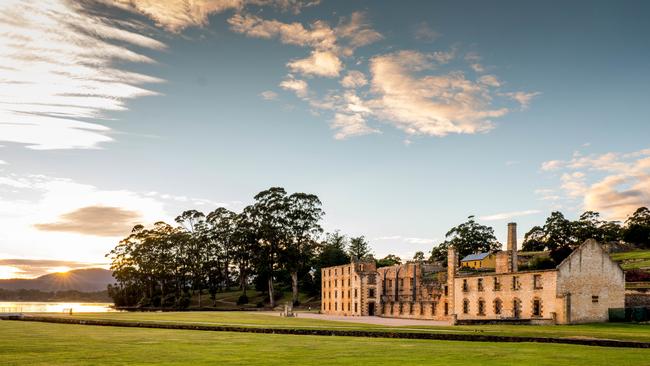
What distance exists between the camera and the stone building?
51.0 metres

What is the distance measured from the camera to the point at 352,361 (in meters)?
19.1

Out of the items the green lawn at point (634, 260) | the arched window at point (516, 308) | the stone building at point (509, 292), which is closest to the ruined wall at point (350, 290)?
the stone building at point (509, 292)

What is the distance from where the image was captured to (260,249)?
4119 inches

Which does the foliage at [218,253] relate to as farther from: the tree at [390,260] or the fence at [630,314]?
the fence at [630,314]

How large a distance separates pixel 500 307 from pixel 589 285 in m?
8.52

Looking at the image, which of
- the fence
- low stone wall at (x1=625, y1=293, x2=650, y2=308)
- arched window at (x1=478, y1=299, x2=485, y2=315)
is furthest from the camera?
arched window at (x1=478, y1=299, x2=485, y2=315)

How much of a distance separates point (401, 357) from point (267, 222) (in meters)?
83.6

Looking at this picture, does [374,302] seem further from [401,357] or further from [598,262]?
[401,357]

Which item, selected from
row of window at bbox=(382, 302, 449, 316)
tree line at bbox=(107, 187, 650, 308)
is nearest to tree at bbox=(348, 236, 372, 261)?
tree line at bbox=(107, 187, 650, 308)

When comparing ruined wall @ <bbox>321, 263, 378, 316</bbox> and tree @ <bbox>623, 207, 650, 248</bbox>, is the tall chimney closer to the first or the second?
ruined wall @ <bbox>321, 263, 378, 316</bbox>

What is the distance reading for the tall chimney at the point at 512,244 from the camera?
203 ft

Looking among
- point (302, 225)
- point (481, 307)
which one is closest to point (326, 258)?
point (302, 225)

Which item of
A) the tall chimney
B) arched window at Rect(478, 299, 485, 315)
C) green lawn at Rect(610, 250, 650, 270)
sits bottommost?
arched window at Rect(478, 299, 485, 315)

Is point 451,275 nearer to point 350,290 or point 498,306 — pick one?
point 498,306
